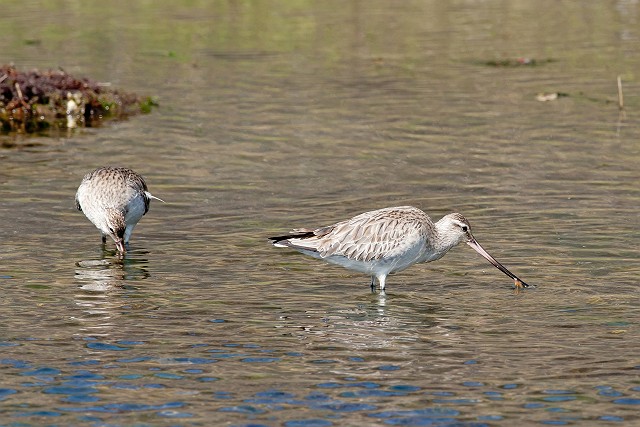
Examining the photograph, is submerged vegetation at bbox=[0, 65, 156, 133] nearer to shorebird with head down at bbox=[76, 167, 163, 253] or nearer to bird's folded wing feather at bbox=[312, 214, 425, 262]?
shorebird with head down at bbox=[76, 167, 163, 253]

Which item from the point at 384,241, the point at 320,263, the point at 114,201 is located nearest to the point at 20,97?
the point at 114,201

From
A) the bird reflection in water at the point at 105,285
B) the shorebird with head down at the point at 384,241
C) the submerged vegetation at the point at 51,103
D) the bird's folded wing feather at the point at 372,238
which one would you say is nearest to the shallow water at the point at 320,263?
the bird reflection in water at the point at 105,285

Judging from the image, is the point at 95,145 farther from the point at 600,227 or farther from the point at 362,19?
the point at 362,19

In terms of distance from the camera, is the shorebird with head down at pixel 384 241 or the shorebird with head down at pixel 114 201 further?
the shorebird with head down at pixel 114 201

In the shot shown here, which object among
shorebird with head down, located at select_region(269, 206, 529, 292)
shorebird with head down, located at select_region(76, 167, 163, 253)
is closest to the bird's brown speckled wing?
shorebird with head down, located at select_region(269, 206, 529, 292)

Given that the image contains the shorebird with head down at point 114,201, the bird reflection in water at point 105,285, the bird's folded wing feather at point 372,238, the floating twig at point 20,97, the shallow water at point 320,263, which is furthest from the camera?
the floating twig at point 20,97

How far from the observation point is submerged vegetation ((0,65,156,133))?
26422 millimetres

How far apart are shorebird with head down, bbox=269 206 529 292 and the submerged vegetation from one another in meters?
12.5

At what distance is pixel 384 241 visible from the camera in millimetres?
14945

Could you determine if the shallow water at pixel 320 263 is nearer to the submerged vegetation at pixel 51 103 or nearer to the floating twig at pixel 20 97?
the submerged vegetation at pixel 51 103

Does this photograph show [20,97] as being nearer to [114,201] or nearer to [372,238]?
[114,201]

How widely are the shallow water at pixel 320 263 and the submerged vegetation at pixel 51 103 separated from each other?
103 cm

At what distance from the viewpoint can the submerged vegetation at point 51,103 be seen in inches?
1040

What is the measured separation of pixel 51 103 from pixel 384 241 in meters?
13.7
